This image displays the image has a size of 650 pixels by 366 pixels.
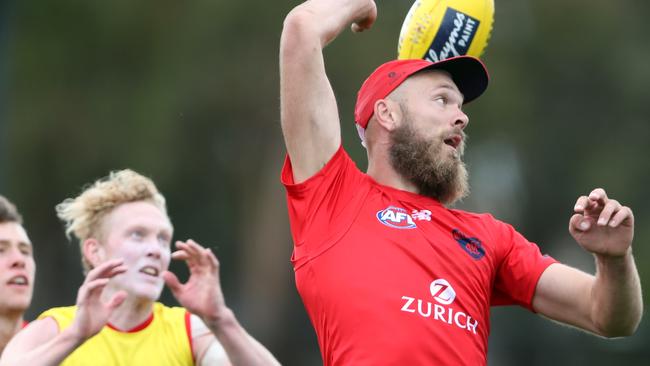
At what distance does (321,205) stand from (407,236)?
1.21 feet

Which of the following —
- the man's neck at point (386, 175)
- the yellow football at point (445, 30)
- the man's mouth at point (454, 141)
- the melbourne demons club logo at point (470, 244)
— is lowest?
the melbourne demons club logo at point (470, 244)

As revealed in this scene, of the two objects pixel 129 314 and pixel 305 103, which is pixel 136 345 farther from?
pixel 305 103

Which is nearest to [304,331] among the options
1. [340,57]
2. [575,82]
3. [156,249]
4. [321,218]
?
[340,57]

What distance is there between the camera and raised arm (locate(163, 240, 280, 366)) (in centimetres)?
536

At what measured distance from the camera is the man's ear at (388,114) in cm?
537

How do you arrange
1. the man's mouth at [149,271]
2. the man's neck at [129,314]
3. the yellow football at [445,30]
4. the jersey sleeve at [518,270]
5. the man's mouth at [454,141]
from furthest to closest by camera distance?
1. the man's mouth at [149,271]
2. the man's neck at [129,314]
3. the yellow football at [445,30]
4. the man's mouth at [454,141]
5. the jersey sleeve at [518,270]

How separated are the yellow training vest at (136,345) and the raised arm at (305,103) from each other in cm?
141

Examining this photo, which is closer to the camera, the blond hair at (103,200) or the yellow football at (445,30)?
the yellow football at (445,30)

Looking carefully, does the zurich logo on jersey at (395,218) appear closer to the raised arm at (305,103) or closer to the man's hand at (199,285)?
the raised arm at (305,103)

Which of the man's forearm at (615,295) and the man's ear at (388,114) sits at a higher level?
the man's ear at (388,114)

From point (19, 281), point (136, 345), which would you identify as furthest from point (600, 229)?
point (19, 281)

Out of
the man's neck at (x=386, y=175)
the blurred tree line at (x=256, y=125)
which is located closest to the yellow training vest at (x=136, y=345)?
the man's neck at (x=386, y=175)

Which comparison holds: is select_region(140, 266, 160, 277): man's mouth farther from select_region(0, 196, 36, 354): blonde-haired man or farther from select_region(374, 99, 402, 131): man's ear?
select_region(374, 99, 402, 131): man's ear

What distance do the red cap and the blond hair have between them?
1.48 meters
